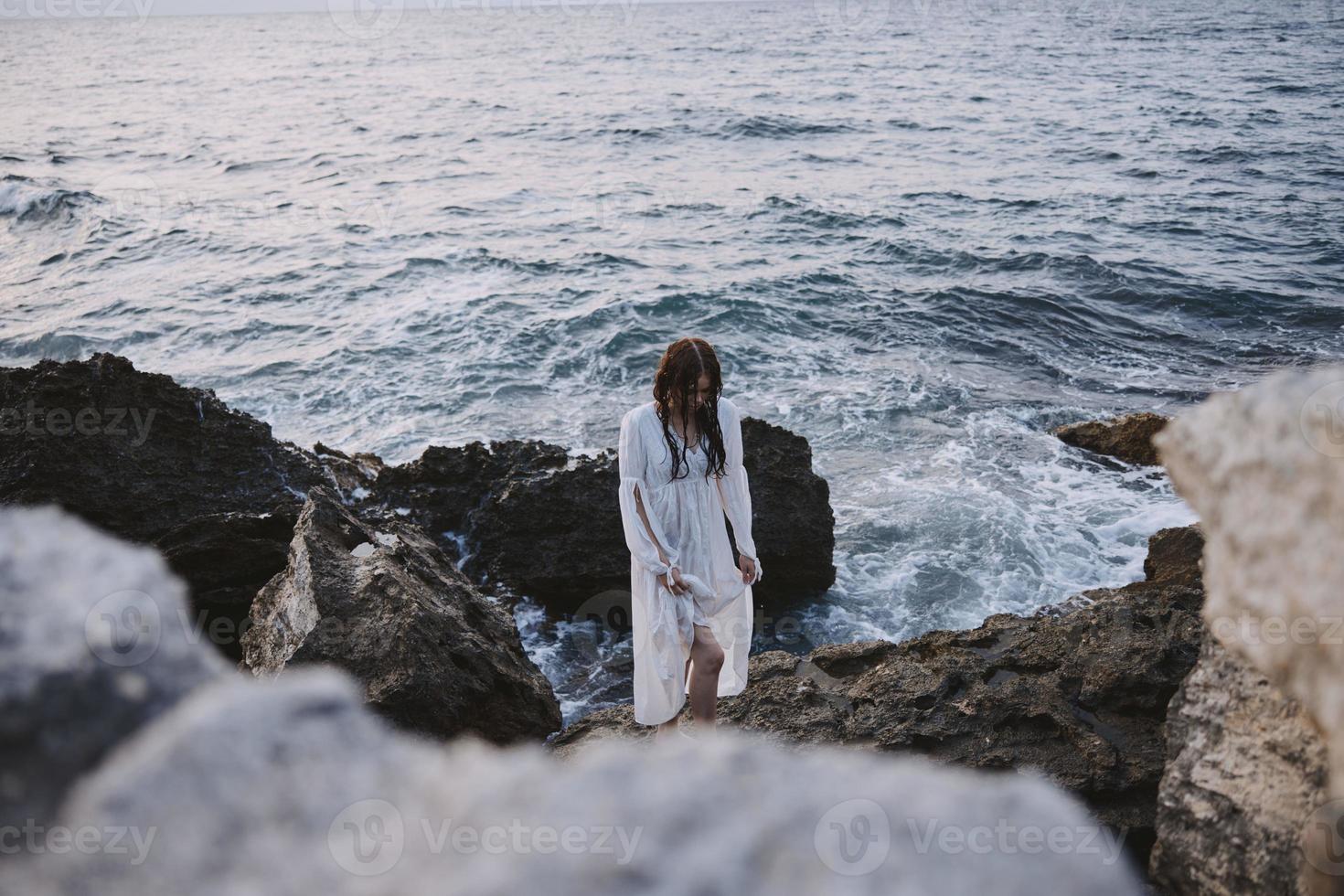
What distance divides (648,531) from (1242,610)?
2883 mm

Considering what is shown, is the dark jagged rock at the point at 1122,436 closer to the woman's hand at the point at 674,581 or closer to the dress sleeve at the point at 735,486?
the dress sleeve at the point at 735,486

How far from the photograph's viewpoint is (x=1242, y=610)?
5.90ft

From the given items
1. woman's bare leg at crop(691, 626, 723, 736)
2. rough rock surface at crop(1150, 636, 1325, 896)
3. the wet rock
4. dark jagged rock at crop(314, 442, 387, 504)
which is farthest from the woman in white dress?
dark jagged rock at crop(314, 442, 387, 504)

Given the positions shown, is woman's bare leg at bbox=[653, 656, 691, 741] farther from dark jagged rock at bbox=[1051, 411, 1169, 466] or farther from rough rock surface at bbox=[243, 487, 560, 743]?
dark jagged rock at bbox=[1051, 411, 1169, 466]

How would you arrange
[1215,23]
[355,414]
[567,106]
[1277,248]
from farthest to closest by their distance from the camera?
[1215,23] < [567,106] < [1277,248] < [355,414]

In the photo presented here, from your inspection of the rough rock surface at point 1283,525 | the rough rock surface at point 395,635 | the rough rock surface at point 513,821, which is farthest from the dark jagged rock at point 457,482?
the rough rock surface at point 513,821

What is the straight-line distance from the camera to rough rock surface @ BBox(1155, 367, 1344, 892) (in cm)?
152

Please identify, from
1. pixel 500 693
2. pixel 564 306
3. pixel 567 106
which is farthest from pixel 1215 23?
pixel 500 693

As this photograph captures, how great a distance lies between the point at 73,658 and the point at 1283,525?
6.55ft

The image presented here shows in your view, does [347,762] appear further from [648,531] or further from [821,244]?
[821,244]

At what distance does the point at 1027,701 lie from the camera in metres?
3.98

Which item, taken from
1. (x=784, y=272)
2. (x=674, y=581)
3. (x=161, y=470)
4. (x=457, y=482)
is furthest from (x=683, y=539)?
(x=784, y=272)

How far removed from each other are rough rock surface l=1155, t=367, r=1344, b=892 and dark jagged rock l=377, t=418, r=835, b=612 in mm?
5109

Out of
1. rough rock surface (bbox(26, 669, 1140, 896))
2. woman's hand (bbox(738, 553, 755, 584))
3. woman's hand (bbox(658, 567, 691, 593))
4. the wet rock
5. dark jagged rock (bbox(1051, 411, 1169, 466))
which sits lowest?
dark jagged rock (bbox(1051, 411, 1169, 466))
